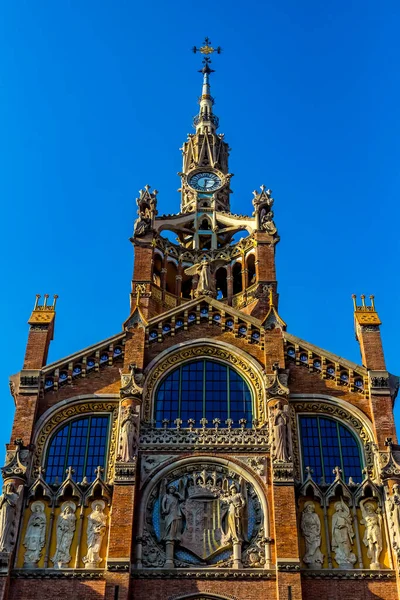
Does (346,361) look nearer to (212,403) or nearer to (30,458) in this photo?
(212,403)

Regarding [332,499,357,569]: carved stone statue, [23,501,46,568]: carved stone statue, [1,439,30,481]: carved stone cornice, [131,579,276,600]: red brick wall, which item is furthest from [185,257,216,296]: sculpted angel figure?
[131,579,276,600]: red brick wall

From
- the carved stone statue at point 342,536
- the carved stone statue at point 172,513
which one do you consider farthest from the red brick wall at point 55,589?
the carved stone statue at point 342,536

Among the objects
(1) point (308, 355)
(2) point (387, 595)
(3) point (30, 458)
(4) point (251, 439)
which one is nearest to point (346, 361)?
(1) point (308, 355)

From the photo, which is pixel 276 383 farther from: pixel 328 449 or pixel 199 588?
pixel 199 588

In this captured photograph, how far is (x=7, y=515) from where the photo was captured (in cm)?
3159

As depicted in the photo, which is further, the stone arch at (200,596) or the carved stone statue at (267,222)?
the carved stone statue at (267,222)

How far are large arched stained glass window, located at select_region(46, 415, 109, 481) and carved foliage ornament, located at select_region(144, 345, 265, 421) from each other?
2076mm

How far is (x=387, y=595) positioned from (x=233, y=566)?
5.45m

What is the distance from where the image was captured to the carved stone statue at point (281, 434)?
33.3 metres

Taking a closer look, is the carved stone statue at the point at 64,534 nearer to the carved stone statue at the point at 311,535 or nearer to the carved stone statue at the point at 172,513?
the carved stone statue at the point at 172,513

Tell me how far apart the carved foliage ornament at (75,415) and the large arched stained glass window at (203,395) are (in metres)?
1.84

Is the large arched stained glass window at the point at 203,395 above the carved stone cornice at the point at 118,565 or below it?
above

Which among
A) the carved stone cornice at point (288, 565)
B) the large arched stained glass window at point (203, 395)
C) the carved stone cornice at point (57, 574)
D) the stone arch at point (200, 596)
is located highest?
the large arched stained glass window at point (203, 395)

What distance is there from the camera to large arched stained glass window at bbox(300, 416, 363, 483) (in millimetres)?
33969
